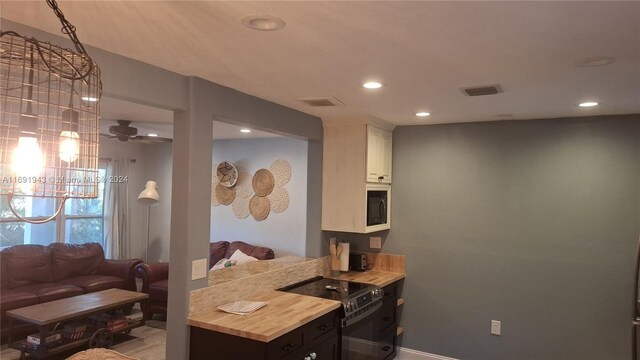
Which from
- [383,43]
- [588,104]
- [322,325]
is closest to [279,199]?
[322,325]

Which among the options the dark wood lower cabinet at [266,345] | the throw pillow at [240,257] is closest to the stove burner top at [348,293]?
the dark wood lower cabinet at [266,345]

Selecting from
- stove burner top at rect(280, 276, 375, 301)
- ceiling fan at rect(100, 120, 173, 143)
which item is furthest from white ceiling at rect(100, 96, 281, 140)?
stove burner top at rect(280, 276, 375, 301)

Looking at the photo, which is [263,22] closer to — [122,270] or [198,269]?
[198,269]

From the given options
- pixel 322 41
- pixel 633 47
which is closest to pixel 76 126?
pixel 322 41

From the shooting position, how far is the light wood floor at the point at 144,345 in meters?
4.14

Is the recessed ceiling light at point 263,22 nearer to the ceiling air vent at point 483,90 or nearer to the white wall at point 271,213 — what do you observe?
the ceiling air vent at point 483,90

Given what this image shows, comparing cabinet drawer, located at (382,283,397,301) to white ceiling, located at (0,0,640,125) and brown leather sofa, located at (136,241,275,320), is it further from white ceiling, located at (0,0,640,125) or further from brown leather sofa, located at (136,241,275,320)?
brown leather sofa, located at (136,241,275,320)

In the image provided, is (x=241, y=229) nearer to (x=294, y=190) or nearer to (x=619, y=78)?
(x=294, y=190)

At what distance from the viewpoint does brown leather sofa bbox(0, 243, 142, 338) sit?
443cm

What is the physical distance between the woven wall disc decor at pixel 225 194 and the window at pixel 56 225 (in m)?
1.53

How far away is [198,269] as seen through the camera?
2.57 m

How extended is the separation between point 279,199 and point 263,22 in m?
4.17

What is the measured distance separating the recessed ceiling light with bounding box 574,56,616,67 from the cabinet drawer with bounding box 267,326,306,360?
2106 mm

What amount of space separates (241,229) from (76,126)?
499 centimetres
